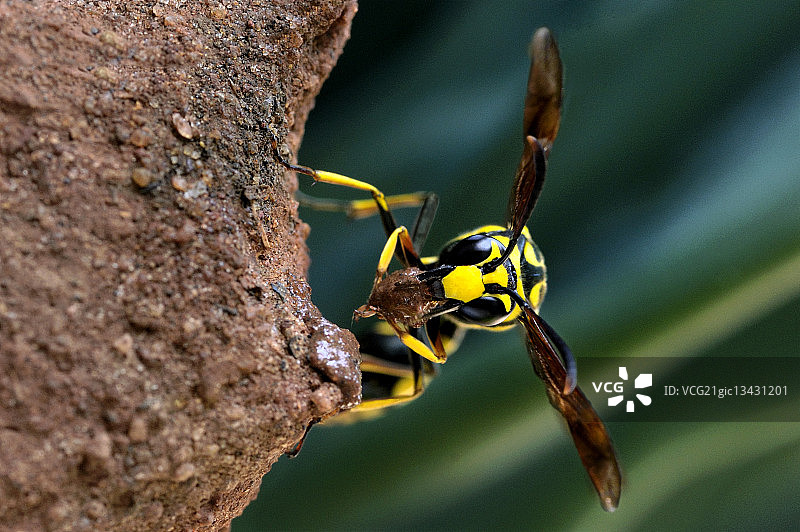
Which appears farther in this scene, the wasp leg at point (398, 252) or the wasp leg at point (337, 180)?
the wasp leg at point (398, 252)

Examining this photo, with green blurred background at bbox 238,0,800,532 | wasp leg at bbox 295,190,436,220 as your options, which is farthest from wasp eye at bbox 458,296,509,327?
green blurred background at bbox 238,0,800,532

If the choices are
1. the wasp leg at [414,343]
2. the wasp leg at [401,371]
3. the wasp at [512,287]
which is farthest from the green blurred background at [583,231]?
the wasp leg at [414,343]

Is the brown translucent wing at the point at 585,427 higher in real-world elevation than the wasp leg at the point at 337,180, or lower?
lower

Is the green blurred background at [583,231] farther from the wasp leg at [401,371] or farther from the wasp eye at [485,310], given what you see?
the wasp eye at [485,310]

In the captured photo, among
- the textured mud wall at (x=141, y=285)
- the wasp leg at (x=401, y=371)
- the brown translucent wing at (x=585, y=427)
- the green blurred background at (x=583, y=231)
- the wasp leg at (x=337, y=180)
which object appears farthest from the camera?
the green blurred background at (x=583, y=231)

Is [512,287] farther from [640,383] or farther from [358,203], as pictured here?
[640,383]

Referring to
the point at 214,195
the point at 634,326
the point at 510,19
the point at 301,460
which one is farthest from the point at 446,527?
the point at 510,19

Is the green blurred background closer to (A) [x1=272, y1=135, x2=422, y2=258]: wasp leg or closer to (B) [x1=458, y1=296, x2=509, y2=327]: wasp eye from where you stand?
(A) [x1=272, y1=135, x2=422, y2=258]: wasp leg

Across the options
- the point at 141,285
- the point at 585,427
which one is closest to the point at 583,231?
the point at 585,427
